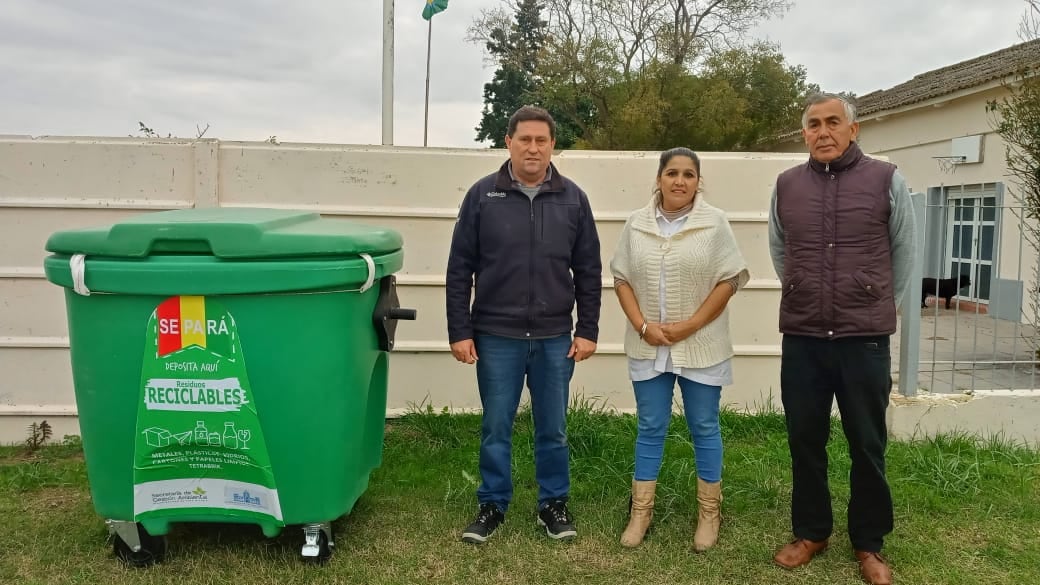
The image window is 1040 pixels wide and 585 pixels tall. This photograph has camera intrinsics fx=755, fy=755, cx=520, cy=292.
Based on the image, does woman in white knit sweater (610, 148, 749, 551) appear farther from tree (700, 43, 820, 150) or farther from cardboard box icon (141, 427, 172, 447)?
tree (700, 43, 820, 150)

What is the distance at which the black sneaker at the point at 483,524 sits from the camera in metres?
3.22

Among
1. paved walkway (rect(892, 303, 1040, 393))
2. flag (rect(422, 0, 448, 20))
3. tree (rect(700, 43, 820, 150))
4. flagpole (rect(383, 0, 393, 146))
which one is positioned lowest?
paved walkway (rect(892, 303, 1040, 393))

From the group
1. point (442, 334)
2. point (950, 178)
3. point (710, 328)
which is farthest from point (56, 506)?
point (950, 178)

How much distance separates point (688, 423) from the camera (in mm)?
3170

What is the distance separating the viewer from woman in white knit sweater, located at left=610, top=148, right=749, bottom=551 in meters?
3.02

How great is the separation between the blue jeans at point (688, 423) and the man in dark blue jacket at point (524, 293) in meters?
0.32

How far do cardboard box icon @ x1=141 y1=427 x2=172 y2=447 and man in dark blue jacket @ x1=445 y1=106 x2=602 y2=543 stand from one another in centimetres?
113

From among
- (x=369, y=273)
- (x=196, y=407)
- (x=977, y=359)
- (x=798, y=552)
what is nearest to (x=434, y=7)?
(x=977, y=359)

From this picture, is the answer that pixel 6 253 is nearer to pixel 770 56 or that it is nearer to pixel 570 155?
pixel 570 155

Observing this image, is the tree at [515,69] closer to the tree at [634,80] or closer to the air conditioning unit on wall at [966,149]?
the tree at [634,80]

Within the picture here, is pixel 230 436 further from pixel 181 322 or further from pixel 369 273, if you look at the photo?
pixel 369 273

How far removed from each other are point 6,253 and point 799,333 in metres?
4.34

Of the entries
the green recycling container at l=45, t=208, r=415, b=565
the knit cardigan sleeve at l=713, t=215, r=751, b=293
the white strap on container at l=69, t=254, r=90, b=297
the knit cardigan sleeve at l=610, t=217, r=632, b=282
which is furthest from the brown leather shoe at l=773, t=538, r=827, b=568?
the white strap on container at l=69, t=254, r=90, b=297

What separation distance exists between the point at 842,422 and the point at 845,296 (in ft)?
1.74
